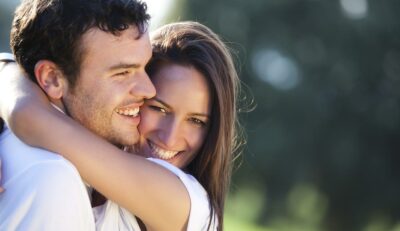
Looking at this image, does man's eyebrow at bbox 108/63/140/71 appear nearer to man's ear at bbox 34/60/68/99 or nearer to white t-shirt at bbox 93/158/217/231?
man's ear at bbox 34/60/68/99

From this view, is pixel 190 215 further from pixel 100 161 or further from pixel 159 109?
pixel 159 109

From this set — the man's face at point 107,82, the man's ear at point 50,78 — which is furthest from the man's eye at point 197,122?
the man's ear at point 50,78

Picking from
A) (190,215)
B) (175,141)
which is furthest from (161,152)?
(190,215)

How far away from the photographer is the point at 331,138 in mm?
16094

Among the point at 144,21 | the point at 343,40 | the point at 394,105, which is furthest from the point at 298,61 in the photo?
the point at 144,21

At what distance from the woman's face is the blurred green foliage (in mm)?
11839

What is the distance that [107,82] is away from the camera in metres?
3.38

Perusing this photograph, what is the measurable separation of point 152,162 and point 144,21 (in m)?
0.63

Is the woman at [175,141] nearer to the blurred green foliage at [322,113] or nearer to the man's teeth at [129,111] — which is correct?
the man's teeth at [129,111]

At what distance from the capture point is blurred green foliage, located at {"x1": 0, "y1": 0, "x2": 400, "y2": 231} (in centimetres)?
1559

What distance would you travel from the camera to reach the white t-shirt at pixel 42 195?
2783 mm

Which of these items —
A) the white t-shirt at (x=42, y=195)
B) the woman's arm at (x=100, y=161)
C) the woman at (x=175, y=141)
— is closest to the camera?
the white t-shirt at (x=42, y=195)

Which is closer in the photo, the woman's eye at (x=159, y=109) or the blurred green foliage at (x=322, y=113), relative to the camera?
the woman's eye at (x=159, y=109)

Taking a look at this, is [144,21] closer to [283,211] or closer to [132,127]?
[132,127]
